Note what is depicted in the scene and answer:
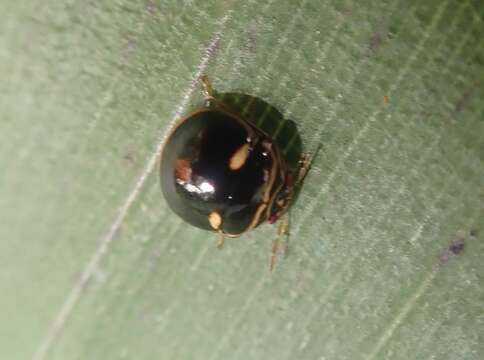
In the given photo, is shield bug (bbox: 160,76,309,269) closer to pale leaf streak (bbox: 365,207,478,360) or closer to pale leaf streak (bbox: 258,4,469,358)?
pale leaf streak (bbox: 258,4,469,358)

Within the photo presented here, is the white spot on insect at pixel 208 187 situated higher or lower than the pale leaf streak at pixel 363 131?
lower

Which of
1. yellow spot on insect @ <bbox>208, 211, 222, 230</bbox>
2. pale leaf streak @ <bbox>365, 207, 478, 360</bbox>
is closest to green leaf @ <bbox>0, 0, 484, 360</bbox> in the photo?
pale leaf streak @ <bbox>365, 207, 478, 360</bbox>

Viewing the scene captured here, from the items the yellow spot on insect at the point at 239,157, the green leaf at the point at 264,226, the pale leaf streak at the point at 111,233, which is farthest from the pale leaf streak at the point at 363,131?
the pale leaf streak at the point at 111,233

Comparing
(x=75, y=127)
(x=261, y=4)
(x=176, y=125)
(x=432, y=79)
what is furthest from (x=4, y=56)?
(x=432, y=79)

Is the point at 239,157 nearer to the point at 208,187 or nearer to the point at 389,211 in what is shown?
the point at 208,187

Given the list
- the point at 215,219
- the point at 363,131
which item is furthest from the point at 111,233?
the point at 363,131

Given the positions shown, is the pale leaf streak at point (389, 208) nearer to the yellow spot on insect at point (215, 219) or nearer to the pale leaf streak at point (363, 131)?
the pale leaf streak at point (363, 131)
